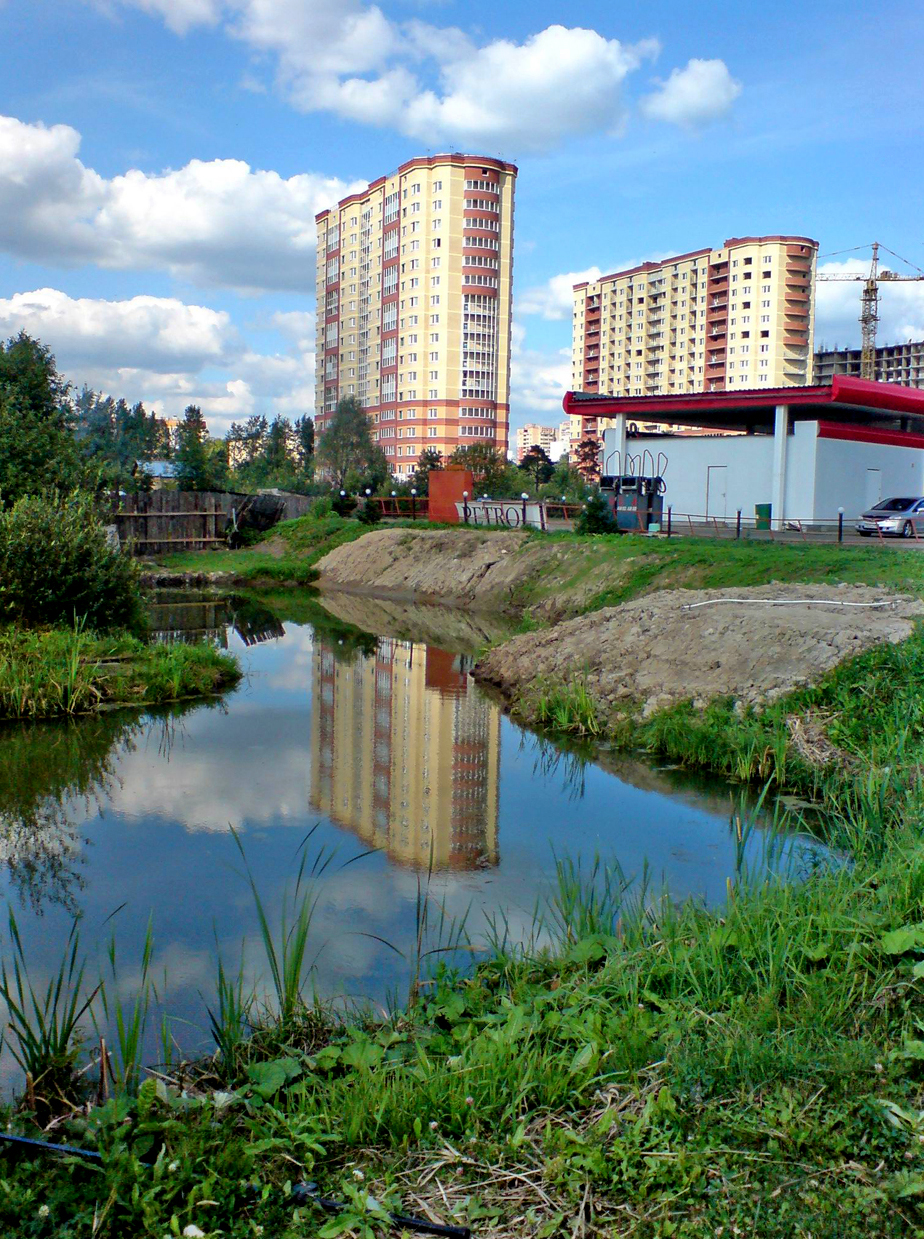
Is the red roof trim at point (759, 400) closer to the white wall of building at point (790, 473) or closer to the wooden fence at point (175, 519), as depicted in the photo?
the white wall of building at point (790, 473)

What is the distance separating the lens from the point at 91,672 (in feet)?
42.8

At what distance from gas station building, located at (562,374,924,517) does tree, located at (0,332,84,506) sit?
64.9 ft

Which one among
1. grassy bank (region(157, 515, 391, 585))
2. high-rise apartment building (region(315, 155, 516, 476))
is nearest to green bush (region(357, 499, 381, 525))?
grassy bank (region(157, 515, 391, 585))

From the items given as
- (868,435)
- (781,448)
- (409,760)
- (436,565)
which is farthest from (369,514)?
(409,760)

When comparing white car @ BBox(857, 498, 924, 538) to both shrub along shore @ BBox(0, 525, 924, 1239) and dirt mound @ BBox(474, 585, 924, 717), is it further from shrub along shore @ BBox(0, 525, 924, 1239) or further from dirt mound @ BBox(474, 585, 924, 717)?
shrub along shore @ BBox(0, 525, 924, 1239)

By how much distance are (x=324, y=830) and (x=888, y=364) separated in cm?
16455

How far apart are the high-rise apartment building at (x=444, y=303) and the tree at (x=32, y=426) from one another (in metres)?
67.4

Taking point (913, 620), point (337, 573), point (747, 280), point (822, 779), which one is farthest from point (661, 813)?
point (747, 280)

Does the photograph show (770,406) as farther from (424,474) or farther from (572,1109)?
(572,1109)

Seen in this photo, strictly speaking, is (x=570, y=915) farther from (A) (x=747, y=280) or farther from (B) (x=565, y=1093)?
(A) (x=747, y=280)

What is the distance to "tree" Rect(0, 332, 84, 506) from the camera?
Answer: 17.1 m

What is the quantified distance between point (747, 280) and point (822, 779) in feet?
365

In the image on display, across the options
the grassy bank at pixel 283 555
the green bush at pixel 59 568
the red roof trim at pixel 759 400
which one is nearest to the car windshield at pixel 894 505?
the red roof trim at pixel 759 400

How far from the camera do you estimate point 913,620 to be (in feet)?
39.1
